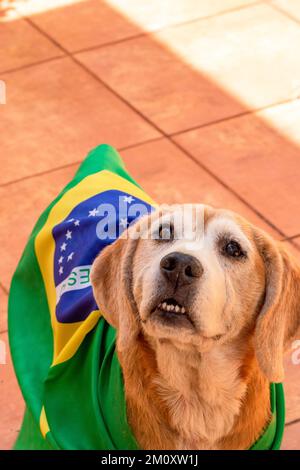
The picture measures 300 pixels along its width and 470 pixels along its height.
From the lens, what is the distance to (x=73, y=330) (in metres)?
3.97

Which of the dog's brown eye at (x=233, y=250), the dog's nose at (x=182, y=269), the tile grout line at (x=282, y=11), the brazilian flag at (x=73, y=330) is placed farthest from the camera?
the tile grout line at (x=282, y=11)

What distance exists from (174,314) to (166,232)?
29 cm

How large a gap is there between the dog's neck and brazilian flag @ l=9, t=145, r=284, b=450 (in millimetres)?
64

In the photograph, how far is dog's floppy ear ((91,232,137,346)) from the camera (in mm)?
3547

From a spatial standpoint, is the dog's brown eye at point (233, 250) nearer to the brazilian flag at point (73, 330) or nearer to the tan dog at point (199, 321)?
the tan dog at point (199, 321)

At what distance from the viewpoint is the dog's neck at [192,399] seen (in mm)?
3586

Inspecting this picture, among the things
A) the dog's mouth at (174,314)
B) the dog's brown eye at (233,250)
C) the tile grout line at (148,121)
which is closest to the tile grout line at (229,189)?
the tile grout line at (148,121)

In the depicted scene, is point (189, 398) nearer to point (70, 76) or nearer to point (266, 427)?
point (266, 427)

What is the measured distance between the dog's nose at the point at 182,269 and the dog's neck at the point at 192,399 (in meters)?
0.36

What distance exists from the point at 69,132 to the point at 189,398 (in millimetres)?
2901

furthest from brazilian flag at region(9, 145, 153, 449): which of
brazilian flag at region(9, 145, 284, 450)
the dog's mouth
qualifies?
the dog's mouth

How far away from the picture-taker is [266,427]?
3.69m
